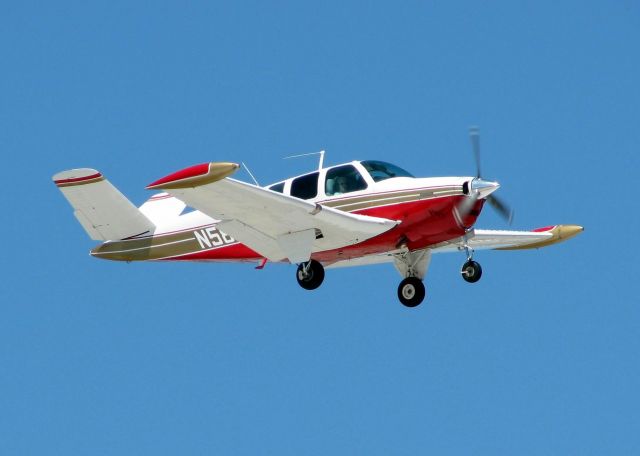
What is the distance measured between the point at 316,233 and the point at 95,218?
5.03 metres

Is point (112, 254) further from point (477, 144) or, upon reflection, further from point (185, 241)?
point (477, 144)

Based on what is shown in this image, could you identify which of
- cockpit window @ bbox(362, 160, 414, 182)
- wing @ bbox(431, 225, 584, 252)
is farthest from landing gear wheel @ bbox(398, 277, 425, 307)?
cockpit window @ bbox(362, 160, 414, 182)

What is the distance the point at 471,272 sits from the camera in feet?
79.2

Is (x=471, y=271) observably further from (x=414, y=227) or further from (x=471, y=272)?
(x=414, y=227)

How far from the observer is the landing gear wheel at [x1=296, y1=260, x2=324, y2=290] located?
2422cm

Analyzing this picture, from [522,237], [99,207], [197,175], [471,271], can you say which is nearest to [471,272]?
[471,271]

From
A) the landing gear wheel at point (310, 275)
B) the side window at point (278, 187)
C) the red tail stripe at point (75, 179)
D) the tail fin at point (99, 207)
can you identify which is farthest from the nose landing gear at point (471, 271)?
the red tail stripe at point (75, 179)

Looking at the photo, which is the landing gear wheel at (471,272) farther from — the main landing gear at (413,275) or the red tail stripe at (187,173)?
the red tail stripe at (187,173)

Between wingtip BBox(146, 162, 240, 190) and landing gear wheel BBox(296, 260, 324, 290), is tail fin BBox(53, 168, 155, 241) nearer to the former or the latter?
landing gear wheel BBox(296, 260, 324, 290)

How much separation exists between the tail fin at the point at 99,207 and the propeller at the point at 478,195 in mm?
6994

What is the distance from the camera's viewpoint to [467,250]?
2448cm

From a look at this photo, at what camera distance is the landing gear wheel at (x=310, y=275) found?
24.2 meters

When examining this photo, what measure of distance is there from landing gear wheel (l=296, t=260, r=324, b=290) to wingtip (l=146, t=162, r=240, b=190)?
401 cm

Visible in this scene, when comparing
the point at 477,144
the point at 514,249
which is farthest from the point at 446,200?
the point at 514,249
